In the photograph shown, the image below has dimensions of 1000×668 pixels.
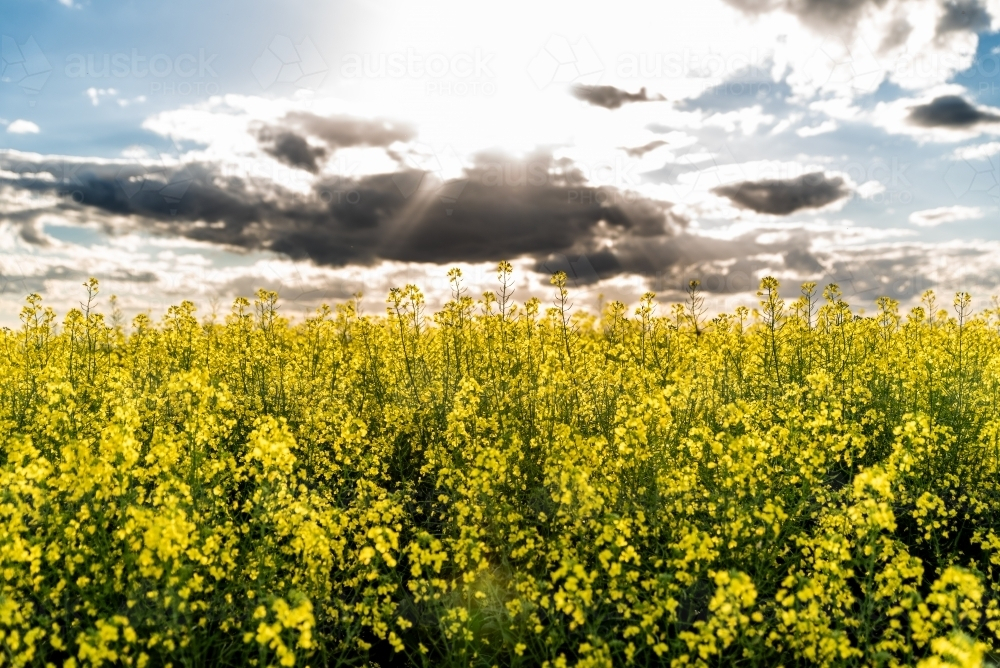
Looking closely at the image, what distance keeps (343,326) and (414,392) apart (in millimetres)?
3936

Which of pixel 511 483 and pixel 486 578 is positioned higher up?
pixel 511 483

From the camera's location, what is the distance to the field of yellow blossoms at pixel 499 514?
5574mm

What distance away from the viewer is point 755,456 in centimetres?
724

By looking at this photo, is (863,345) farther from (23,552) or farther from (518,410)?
(23,552)

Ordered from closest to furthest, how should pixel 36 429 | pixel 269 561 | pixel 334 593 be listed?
pixel 269 561
pixel 334 593
pixel 36 429

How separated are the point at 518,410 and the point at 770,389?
462cm

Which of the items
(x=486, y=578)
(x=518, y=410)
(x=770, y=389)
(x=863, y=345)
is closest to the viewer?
(x=486, y=578)

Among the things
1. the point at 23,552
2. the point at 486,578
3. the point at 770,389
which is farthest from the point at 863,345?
the point at 23,552

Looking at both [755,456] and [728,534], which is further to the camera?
[755,456]

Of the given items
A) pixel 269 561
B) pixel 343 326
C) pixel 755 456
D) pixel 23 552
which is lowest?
pixel 269 561

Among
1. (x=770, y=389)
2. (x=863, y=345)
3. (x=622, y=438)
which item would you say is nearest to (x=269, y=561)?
(x=622, y=438)

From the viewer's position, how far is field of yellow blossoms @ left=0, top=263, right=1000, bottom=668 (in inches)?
219

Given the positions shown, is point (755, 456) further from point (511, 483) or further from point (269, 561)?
point (269, 561)

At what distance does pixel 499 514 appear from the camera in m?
7.26
